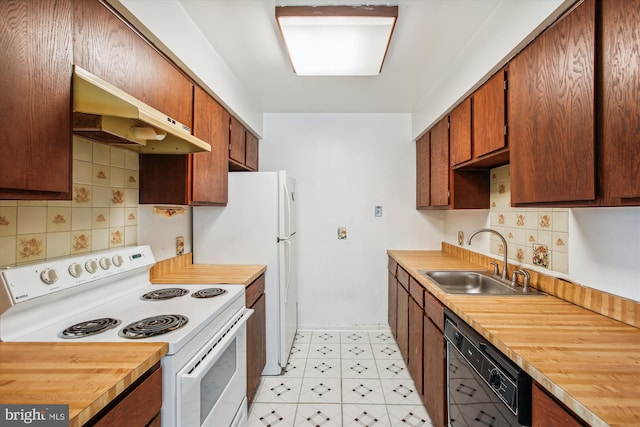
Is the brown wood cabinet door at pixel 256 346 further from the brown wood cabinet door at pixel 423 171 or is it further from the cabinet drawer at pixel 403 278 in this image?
the brown wood cabinet door at pixel 423 171

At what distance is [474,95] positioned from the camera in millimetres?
1863

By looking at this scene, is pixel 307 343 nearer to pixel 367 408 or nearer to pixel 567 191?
pixel 367 408

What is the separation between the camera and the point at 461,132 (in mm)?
2064

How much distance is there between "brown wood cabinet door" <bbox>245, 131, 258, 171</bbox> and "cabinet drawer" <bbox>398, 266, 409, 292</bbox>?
175 centimetres

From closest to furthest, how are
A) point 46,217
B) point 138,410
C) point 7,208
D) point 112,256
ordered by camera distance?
point 138,410 → point 7,208 → point 46,217 → point 112,256

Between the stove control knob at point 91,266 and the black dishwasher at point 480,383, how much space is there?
1706mm

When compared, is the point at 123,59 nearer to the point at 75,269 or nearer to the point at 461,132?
the point at 75,269

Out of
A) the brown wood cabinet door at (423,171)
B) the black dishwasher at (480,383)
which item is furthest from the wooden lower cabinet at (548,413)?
the brown wood cabinet door at (423,171)

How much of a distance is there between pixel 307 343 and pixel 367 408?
1028 millimetres

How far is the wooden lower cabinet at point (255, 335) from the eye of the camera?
6.20 feet

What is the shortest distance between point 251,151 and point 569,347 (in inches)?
107

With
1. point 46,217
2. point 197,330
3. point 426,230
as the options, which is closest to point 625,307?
point 197,330
